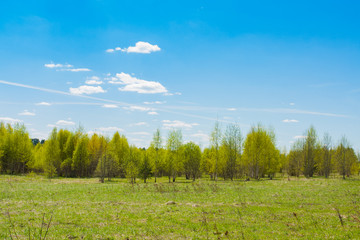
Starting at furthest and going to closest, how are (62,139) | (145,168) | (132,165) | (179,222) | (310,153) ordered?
(62,139), (310,153), (145,168), (132,165), (179,222)

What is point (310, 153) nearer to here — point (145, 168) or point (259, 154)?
point (259, 154)

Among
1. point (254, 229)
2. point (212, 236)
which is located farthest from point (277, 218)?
point (212, 236)

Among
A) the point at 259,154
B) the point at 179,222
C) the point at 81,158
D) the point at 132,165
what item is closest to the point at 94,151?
the point at 81,158

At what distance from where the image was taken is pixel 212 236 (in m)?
13.8

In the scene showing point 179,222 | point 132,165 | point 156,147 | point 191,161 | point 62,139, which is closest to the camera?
point 179,222

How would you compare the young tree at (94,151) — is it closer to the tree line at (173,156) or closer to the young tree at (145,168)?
the tree line at (173,156)

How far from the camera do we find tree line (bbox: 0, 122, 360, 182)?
6631 cm

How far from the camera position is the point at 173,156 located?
65.9m

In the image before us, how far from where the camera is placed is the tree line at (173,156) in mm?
66312

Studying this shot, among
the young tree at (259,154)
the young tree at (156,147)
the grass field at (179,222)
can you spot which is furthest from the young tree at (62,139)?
the grass field at (179,222)

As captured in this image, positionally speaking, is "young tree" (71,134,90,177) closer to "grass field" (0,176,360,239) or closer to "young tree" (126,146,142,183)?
"young tree" (126,146,142,183)

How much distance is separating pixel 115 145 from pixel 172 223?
78411mm

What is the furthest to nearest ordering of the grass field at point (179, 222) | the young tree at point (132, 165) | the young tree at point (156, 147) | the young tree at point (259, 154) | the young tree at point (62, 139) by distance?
the young tree at point (62, 139)
the young tree at point (259, 154)
the young tree at point (156, 147)
the young tree at point (132, 165)
the grass field at point (179, 222)

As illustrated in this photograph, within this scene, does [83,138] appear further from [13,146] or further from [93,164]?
[13,146]
